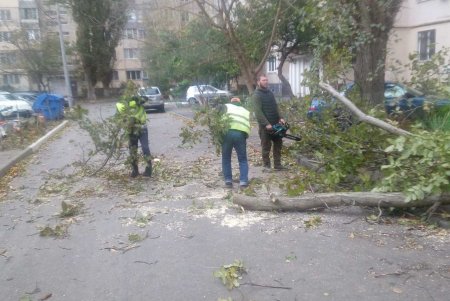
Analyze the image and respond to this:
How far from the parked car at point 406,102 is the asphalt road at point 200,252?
2258 mm

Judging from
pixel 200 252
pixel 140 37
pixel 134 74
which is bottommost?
pixel 200 252

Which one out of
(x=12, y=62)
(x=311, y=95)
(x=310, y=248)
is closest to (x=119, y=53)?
(x=12, y=62)

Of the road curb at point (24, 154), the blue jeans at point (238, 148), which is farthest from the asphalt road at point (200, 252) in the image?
the road curb at point (24, 154)

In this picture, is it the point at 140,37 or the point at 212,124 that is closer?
the point at 212,124

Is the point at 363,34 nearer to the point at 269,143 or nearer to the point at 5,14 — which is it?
the point at 269,143

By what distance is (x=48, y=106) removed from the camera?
2053cm

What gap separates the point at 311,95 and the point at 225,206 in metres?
3.24

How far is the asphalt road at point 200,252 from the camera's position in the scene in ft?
12.2

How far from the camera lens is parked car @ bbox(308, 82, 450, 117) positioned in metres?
6.57

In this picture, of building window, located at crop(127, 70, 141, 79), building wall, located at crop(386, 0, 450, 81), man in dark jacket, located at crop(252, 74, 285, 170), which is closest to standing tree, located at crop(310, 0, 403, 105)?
man in dark jacket, located at crop(252, 74, 285, 170)

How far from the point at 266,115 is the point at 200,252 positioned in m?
3.94

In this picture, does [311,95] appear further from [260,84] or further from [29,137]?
[29,137]

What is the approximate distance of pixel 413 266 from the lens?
13.0 feet

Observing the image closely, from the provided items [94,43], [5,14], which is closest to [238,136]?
[94,43]
